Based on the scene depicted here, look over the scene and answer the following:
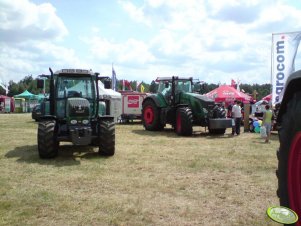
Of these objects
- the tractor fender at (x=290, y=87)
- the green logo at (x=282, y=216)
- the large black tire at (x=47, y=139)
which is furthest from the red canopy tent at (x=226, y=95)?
the green logo at (x=282, y=216)

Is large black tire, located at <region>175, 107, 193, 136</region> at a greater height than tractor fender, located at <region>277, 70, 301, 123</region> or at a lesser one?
lesser

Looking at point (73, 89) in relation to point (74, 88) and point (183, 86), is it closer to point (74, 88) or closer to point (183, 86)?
point (74, 88)

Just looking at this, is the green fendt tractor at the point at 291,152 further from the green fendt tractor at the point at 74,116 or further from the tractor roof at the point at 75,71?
the tractor roof at the point at 75,71

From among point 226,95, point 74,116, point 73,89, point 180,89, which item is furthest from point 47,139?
point 226,95

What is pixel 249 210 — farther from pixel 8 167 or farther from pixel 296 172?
pixel 8 167

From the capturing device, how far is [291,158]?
284cm

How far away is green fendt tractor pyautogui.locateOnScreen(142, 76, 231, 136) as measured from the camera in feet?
46.4

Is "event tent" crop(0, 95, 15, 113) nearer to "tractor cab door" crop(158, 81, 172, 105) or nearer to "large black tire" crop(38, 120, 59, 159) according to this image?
"tractor cab door" crop(158, 81, 172, 105)

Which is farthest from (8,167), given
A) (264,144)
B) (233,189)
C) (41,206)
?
(264,144)

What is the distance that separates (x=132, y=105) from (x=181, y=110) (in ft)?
26.4

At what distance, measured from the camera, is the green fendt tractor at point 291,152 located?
9.10 ft

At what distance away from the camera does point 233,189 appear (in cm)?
616

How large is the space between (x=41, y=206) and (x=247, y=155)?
6.06 metres

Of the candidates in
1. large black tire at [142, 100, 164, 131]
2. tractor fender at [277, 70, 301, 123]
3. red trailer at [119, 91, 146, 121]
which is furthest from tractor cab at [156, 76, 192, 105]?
tractor fender at [277, 70, 301, 123]
